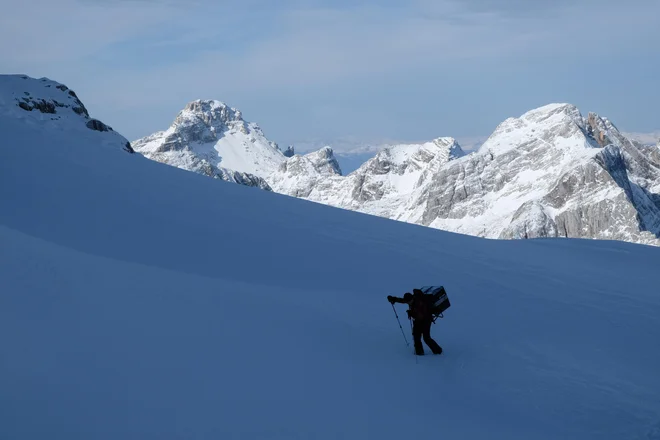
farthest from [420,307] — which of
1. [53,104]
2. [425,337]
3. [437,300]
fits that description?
[53,104]

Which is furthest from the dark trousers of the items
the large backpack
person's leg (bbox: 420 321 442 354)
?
the large backpack

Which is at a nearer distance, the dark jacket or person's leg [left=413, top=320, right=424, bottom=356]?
person's leg [left=413, top=320, right=424, bottom=356]

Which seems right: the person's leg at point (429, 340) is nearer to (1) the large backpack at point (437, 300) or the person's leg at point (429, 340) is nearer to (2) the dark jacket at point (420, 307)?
(2) the dark jacket at point (420, 307)

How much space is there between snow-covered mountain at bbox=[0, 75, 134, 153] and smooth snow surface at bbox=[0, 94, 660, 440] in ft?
88.3

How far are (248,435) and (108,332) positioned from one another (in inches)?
125

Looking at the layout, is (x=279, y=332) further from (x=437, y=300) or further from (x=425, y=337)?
(x=437, y=300)

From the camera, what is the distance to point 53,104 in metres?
55.3

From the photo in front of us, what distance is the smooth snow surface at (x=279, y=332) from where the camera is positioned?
24.5 ft

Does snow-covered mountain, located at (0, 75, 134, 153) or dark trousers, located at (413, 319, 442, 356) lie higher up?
snow-covered mountain, located at (0, 75, 134, 153)

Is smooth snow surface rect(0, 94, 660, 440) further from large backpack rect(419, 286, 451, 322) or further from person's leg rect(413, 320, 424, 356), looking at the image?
large backpack rect(419, 286, 451, 322)

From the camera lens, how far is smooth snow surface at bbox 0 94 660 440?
7.48 m

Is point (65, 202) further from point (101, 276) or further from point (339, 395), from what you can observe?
point (339, 395)

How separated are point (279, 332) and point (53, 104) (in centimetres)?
5168

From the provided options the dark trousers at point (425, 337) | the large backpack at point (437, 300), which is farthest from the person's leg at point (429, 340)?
the large backpack at point (437, 300)
